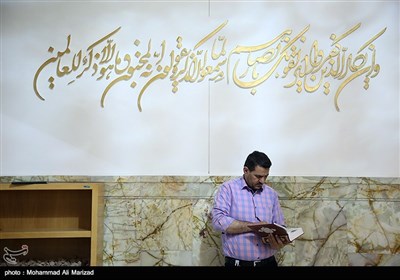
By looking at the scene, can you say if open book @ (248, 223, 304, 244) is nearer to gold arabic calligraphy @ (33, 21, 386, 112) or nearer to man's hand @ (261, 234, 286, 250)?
man's hand @ (261, 234, 286, 250)

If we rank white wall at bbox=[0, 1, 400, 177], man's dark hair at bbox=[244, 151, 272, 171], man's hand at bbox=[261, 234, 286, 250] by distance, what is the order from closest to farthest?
man's hand at bbox=[261, 234, 286, 250]
man's dark hair at bbox=[244, 151, 272, 171]
white wall at bbox=[0, 1, 400, 177]

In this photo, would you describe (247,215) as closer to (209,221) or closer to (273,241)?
(273,241)

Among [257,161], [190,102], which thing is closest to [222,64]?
[190,102]

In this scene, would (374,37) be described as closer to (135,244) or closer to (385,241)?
(385,241)

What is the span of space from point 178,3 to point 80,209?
1.91m

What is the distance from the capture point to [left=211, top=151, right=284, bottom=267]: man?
291 cm

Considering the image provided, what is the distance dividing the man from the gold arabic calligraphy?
0.92 metres

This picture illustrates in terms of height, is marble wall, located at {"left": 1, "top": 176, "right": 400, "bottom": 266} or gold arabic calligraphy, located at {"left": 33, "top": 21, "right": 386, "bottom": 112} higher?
gold arabic calligraphy, located at {"left": 33, "top": 21, "right": 386, "bottom": 112}

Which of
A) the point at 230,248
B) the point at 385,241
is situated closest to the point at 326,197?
the point at 385,241

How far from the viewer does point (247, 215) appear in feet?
9.83

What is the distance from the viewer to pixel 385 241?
11.7ft

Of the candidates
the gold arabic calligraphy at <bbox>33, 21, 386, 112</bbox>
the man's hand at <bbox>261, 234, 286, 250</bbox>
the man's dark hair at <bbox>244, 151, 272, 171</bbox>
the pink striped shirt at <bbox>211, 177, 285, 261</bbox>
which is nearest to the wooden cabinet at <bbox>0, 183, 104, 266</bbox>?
the gold arabic calligraphy at <bbox>33, 21, 386, 112</bbox>

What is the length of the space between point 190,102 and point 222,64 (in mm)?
428

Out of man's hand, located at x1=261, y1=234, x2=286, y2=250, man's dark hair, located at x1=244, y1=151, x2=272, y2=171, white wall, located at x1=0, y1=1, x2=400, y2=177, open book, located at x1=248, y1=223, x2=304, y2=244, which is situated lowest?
man's hand, located at x1=261, y1=234, x2=286, y2=250
